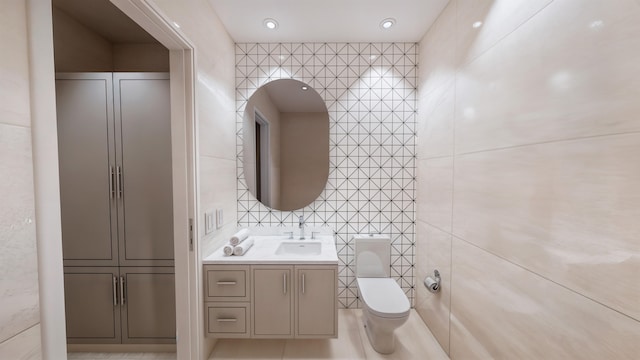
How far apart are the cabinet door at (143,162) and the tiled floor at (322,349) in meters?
0.83

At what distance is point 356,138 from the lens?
2629mm

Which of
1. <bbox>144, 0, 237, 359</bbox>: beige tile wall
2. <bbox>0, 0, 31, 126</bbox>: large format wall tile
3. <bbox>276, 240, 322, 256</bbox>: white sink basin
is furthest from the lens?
<bbox>276, 240, 322, 256</bbox>: white sink basin

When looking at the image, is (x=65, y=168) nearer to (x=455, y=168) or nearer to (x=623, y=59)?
(x=455, y=168)

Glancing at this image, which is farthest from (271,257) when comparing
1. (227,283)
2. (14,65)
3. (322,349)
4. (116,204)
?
(14,65)

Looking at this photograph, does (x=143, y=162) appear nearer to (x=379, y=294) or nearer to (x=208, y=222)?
Result: (x=208, y=222)

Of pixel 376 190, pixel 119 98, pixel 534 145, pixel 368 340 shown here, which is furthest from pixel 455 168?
pixel 119 98

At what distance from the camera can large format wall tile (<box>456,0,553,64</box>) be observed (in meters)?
1.25

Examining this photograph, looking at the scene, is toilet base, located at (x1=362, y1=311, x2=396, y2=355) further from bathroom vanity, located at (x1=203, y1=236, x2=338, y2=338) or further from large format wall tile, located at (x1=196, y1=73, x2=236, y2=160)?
large format wall tile, located at (x1=196, y1=73, x2=236, y2=160)

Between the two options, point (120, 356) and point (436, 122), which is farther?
point (436, 122)

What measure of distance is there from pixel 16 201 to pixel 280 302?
1.55 meters

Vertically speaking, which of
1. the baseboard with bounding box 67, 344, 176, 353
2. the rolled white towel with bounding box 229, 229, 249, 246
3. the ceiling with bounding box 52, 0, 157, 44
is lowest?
the baseboard with bounding box 67, 344, 176, 353

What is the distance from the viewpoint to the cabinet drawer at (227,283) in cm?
192

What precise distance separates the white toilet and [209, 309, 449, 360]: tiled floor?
97 millimetres

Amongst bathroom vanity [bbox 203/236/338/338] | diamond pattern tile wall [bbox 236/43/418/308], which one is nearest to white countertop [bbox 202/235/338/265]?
bathroom vanity [bbox 203/236/338/338]
